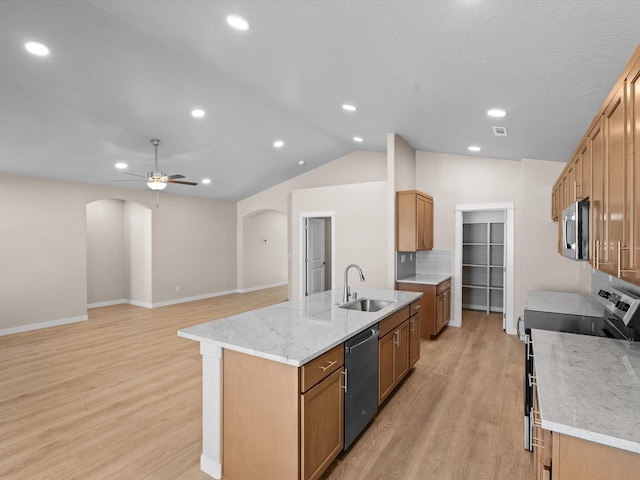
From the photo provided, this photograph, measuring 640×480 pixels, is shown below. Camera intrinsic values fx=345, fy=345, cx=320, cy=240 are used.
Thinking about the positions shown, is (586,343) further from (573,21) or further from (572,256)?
(573,21)

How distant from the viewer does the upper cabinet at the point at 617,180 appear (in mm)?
1275

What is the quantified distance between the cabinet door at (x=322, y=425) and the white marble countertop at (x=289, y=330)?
9.2 inches

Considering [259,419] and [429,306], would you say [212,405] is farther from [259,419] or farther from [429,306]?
[429,306]

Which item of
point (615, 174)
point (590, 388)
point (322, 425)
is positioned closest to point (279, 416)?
point (322, 425)

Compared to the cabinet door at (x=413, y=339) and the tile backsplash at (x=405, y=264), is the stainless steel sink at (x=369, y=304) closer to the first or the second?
the cabinet door at (x=413, y=339)

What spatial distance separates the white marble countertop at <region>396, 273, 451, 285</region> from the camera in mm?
5149

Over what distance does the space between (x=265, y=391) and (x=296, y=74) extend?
9.03 ft

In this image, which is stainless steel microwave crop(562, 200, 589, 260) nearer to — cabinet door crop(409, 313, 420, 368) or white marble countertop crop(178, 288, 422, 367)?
white marble countertop crop(178, 288, 422, 367)

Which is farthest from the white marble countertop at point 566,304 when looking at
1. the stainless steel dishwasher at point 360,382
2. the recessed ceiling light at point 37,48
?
the recessed ceiling light at point 37,48

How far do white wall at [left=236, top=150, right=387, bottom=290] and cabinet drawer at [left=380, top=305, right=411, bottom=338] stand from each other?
14.1 ft

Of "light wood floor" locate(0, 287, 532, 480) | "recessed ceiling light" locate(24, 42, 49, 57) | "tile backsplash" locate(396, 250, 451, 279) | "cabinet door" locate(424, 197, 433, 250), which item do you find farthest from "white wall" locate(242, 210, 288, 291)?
"recessed ceiling light" locate(24, 42, 49, 57)

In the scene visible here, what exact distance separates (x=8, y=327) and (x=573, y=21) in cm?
760

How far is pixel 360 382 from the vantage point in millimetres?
2457

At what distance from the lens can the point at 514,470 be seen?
2.25 meters
